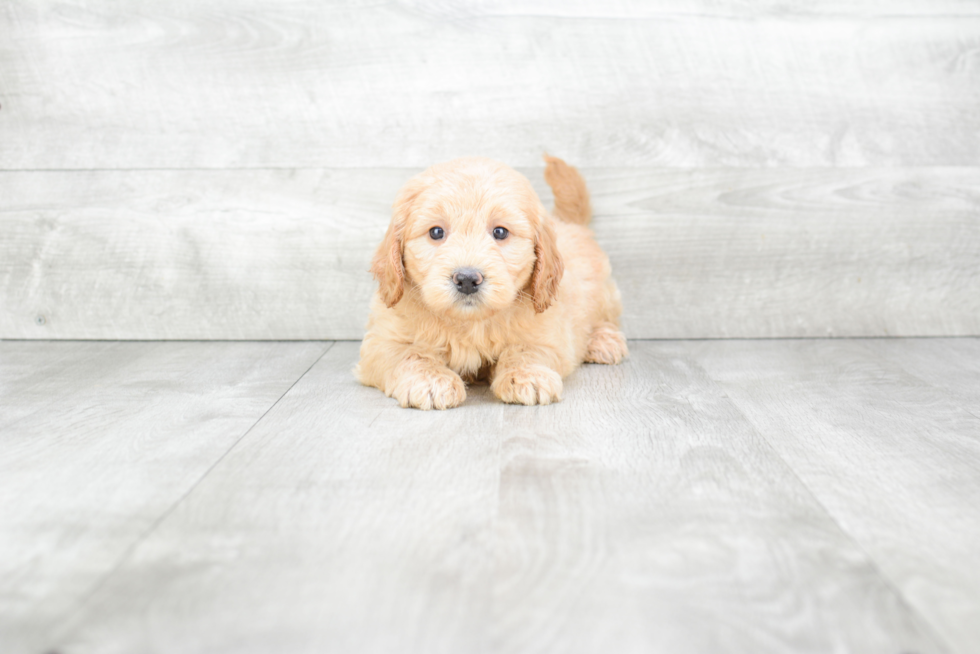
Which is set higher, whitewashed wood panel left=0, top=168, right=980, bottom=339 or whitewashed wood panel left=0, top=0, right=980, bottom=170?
whitewashed wood panel left=0, top=0, right=980, bottom=170

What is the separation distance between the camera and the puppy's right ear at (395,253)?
7.38 feet

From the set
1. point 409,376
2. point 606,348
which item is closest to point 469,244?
point 409,376

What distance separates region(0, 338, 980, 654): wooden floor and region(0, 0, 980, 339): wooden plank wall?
0.73 m

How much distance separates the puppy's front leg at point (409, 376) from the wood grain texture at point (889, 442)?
33.9 inches

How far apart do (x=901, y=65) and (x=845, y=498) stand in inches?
87.1

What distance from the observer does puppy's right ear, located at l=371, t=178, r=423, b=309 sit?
2.25 meters

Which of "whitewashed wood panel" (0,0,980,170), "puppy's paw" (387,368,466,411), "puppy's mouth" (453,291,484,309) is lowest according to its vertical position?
"puppy's paw" (387,368,466,411)

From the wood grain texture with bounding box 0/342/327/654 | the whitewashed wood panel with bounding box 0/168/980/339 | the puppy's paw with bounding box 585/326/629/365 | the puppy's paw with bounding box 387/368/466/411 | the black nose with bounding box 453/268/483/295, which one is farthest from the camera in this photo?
the whitewashed wood panel with bounding box 0/168/980/339

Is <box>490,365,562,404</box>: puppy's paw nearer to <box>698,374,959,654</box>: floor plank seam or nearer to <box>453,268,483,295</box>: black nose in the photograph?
<box>453,268,483,295</box>: black nose

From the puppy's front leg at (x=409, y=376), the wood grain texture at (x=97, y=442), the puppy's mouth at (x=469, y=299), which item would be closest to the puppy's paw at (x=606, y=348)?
the puppy's front leg at (x=409, y=376)

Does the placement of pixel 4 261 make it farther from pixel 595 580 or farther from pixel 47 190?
pixel 595 580

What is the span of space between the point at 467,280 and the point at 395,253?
0.28 meters

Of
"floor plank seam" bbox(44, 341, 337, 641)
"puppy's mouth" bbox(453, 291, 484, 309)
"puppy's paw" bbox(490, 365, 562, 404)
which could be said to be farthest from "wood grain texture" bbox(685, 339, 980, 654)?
"floor plank seam" bbox(44, 341, 337, 641)

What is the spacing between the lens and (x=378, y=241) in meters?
3.08
